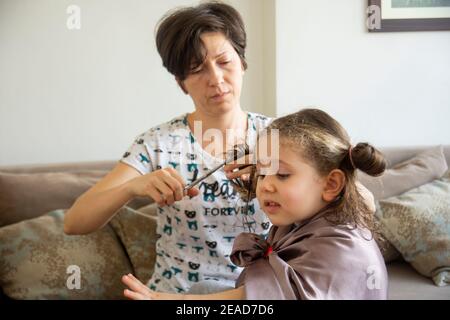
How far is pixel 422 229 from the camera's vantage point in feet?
6.22

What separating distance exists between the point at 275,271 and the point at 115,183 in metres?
0.55

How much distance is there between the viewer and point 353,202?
1.18 metres

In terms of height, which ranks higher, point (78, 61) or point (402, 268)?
point (78, 61)

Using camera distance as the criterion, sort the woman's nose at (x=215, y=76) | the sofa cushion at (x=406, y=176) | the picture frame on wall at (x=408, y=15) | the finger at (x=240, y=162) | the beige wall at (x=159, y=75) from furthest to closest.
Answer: the picture frame on wall at (x=408, y=15) → the beige wall at (x=159, y=75) → the sofa cushion at (x=406, y=176) → the woman's nose at (x=215, y=76) → the finger at (x=240, y=162)

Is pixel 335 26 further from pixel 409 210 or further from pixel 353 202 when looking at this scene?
pixel 353 202

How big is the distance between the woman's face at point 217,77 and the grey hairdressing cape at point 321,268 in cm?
44

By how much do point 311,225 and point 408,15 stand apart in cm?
149

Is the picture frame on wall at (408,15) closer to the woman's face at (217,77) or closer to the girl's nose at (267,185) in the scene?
the woman's face at (217,77)

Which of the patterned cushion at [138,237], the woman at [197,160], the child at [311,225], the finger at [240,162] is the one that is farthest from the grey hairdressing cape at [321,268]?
the patterned cushion at [138,237]

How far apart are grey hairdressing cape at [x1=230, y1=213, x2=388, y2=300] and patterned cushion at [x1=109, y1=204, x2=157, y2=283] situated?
2.37ft

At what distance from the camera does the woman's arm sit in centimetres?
104

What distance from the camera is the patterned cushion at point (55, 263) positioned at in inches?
67.7

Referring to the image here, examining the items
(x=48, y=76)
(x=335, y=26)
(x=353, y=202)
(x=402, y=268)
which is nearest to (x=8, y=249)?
(x=48, y=76)

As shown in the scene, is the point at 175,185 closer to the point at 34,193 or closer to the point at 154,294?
the point at 154,294
